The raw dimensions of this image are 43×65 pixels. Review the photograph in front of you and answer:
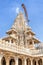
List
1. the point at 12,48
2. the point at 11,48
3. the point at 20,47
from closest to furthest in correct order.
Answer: the point at 11,48, the point at 12,48, the point at 20,47

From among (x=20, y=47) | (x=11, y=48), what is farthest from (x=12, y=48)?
(x=20, y=47)

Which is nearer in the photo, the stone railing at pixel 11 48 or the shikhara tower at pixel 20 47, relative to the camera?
the stone railing at pixel 11 48

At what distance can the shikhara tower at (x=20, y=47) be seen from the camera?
105ft

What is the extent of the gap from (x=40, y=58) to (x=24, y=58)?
3.69 meters

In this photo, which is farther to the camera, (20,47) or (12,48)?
(20,47)

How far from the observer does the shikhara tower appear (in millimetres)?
32094

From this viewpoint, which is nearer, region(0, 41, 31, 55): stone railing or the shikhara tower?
region(0, 41, 31, 55): stone railing

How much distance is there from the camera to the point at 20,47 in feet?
113

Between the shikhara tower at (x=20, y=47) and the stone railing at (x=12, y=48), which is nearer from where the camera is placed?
the stone railing at (x=12, y=48)

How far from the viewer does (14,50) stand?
3269 cm

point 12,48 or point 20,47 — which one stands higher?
point 20,47

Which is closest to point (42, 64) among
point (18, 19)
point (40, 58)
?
point (40, 58)

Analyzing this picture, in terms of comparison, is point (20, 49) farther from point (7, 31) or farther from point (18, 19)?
point (18, 19)

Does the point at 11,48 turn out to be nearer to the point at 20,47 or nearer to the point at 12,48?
the point at 12,48
